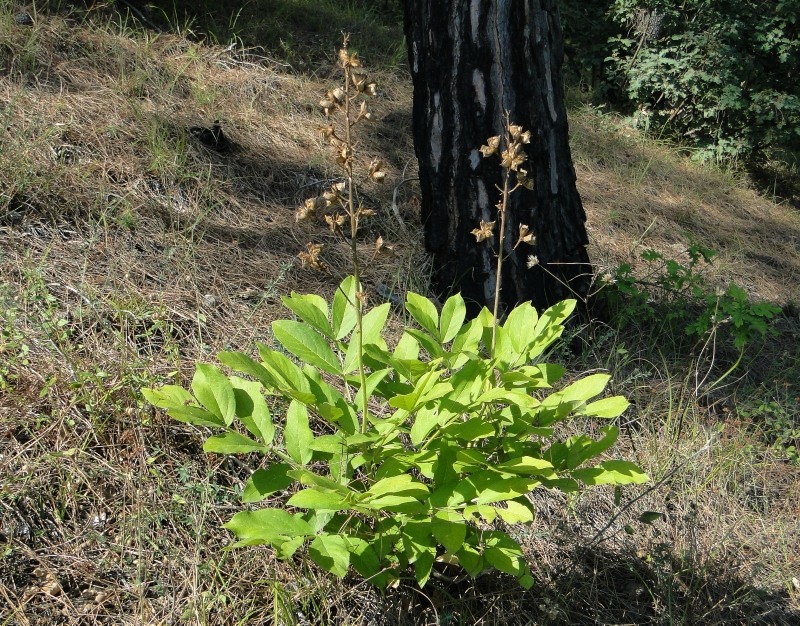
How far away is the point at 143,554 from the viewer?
2.21 metres

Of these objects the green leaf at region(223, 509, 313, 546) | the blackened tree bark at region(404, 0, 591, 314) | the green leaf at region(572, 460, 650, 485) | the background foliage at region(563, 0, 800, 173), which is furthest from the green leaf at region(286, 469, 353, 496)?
the background foliage at region(563, 0, 800, 173)

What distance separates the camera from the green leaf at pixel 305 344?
1.79m

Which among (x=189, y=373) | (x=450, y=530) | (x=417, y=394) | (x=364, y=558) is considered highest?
(x=417, y=394)

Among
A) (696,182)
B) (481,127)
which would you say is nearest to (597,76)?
(696,182)

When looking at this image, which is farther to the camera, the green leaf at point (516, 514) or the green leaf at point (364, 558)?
the green leaf at point (364, 558)

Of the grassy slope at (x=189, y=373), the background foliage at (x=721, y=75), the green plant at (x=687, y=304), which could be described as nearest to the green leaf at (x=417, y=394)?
the grassy slope at (x=189, y=373)

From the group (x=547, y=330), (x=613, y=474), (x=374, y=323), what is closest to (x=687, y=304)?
(x=547, y=330)

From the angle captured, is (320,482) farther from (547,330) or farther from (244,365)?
(547,330)

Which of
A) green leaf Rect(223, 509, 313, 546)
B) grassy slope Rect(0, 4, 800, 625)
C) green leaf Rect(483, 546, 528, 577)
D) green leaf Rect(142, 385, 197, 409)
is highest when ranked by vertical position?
green leaf Rect(142, 385, 197, 409)

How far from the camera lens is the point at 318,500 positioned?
1.57 meters

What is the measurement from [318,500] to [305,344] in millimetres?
418

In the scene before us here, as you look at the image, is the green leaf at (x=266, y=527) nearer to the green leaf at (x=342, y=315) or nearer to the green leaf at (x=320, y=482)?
the green leaf at (x=320, y=482)

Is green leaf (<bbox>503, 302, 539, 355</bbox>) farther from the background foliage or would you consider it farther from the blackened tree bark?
the background foliage

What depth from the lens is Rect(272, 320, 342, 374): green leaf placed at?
1.79 meters
